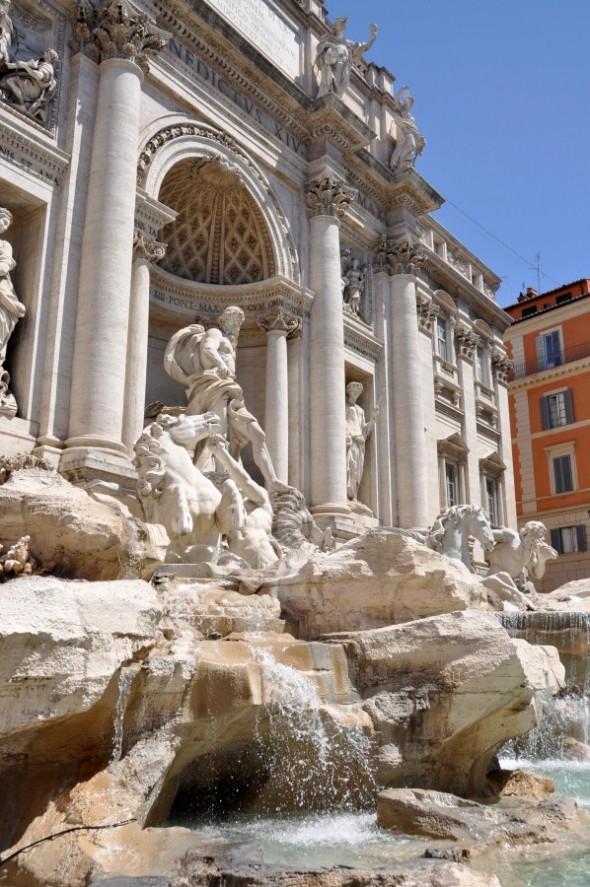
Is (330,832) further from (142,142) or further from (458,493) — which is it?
(458,493)

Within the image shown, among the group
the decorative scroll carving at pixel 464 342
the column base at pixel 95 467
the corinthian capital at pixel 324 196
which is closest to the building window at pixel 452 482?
the decorative scroll carving at pixel 464 342

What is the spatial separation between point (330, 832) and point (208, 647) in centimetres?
146

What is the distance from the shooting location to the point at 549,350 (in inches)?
1330

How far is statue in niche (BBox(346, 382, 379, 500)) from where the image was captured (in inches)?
749

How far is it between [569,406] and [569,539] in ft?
17.5

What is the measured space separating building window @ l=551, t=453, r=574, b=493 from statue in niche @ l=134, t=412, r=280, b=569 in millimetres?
23218

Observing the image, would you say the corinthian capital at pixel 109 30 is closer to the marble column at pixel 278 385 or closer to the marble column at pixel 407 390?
the marble column at pixel 278 385

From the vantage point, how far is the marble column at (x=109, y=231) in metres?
12.4

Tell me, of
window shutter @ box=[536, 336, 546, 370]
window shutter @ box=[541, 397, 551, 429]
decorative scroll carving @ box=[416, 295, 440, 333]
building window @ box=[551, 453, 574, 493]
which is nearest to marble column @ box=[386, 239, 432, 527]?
decorative scroll carving @ box=[416, 295, 440, 333]

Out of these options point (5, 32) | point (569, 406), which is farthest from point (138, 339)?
point (569, 406)

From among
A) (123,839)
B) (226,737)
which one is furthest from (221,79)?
(123,839)

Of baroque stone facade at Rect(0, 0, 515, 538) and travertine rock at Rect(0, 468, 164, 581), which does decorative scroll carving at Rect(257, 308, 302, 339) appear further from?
travertine rock at Rect(0, 468, 164, 581)

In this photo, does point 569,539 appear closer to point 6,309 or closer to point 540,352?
point 540,352

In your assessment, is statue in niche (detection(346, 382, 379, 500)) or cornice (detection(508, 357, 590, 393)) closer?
statue in niche (detection(346, 382, 379, 500))
